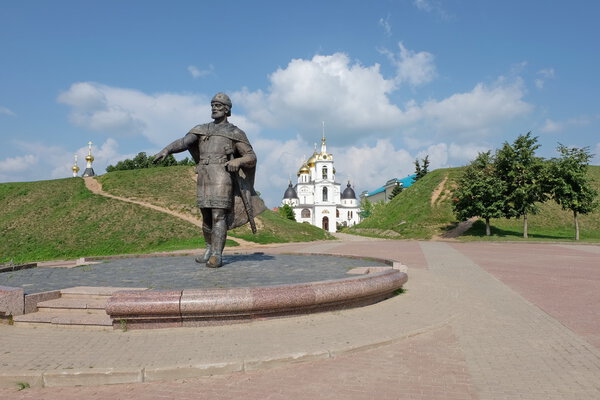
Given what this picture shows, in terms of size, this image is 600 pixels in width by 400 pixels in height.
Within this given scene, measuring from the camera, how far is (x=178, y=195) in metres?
33.9

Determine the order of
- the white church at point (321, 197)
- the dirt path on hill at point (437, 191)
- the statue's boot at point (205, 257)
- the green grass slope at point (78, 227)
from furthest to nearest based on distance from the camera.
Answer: the white church at point (321, 197) → the dirt path on hill at point (437, 191) → the green grass slope at point (78, 227) → the statue's boot at point (205, 257)

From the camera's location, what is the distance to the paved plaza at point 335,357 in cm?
329

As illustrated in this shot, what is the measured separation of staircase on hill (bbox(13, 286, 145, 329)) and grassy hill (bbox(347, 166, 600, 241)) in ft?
99.0

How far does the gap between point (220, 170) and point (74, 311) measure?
365 centimetres

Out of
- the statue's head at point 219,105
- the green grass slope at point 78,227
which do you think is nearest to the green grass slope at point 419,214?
the green grass slope at point 78,227

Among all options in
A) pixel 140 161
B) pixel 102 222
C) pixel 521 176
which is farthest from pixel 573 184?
pixel 140 161

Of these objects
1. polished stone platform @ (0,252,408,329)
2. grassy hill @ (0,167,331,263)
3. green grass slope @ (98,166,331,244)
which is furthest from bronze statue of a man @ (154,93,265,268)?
green grass slope @ (98,166,331,244)

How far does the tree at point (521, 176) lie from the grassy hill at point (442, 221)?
8.24 ft

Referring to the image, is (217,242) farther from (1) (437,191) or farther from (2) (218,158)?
(1) (437,191)

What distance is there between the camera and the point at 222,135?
25.7ft

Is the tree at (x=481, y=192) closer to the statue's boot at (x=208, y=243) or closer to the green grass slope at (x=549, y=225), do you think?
the green grass slope at (x=549, y=225)

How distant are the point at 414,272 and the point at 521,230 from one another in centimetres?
3121

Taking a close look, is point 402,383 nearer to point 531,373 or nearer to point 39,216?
point 531,373

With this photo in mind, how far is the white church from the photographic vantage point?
8812 cm
